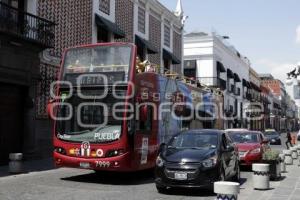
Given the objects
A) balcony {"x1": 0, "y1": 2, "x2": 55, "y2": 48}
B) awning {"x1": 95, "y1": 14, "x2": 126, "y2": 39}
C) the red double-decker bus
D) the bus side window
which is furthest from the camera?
awning {"x1": 95, "y1": 14, "x2": 126, "y2": 39}

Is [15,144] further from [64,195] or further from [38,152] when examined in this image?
[64,195]

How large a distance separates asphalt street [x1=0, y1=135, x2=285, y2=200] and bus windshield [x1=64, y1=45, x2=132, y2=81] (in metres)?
3.12

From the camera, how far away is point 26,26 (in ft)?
67.0

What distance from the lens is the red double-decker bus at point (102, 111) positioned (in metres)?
14.0

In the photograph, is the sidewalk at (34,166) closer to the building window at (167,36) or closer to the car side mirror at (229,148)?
the car side mirror at (229,148)

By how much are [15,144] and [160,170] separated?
10.2 m

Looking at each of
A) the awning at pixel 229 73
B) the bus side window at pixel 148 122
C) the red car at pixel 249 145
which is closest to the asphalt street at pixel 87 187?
the bus side window at pixel 148 122

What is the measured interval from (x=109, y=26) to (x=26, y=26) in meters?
8.14

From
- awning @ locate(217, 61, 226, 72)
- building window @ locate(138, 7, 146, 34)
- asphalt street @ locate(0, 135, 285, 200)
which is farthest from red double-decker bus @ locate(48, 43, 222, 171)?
awning @ locate(217, 61, 226, 72)

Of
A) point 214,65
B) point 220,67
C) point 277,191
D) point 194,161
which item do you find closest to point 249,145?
point 277,191

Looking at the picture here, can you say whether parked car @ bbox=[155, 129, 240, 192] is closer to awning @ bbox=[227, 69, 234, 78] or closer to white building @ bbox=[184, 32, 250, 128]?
white building @ bbox=[184, 32, 250, 128]

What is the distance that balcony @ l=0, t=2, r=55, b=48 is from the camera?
1897 cm

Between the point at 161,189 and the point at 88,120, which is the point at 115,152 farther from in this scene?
the point at 161,189

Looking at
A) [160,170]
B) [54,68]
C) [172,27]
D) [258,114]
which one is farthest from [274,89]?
[160,170]
